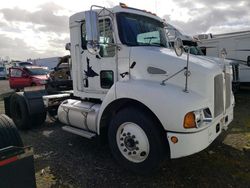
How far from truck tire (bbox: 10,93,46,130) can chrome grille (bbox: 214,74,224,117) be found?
14.4ft

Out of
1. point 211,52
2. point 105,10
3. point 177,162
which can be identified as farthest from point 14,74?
point 177,162

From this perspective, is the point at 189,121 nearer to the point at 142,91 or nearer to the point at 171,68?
the point at 142,91

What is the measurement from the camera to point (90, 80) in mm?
5227

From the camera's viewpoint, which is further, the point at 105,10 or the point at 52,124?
the point at 52,124

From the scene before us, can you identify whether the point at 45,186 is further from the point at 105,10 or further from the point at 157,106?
the point at 105,10

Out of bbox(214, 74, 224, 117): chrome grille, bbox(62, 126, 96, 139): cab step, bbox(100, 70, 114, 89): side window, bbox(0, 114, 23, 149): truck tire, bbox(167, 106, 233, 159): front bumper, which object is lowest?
bbox(62, 126, 96, 139): cab step

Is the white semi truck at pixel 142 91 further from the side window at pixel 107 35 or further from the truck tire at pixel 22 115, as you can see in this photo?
the truck tire at pixel 22 115

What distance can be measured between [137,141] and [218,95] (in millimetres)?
1413

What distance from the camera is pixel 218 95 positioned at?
13.0 feet

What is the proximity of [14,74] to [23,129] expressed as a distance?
10.4m

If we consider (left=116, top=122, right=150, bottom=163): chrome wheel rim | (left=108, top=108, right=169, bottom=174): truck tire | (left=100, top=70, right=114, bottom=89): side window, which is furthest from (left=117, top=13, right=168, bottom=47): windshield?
(left=116, top=122, right=150, bottom=163): chrome wheel rim

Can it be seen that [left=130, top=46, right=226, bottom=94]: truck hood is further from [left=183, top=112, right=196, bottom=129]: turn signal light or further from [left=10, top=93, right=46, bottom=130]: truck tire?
[left=10, top=93, right=46, bottom=130]: truck tire

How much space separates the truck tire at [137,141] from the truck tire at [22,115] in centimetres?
312

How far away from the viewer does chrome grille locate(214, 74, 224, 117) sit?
3887 millimetres
